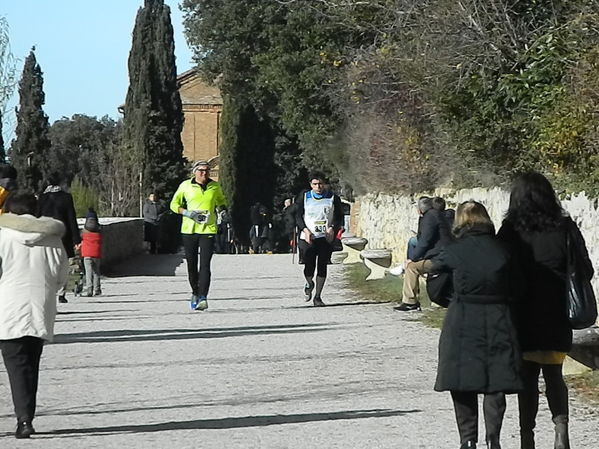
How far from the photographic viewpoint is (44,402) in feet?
31.7

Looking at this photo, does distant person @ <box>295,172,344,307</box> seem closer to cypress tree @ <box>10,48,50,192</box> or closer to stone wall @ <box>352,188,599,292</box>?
stone wall @ <box>352,188,599,292</box>

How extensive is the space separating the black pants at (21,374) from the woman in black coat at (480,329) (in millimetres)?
2744

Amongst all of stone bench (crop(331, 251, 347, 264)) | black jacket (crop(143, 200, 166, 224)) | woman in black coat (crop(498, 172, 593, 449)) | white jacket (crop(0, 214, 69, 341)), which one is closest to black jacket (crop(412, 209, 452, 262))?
white jacket (crop(0, 214, 69, 341))

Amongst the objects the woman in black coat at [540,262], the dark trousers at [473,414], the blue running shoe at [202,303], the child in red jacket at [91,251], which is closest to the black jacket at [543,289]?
the woman in black coat at [540,262]

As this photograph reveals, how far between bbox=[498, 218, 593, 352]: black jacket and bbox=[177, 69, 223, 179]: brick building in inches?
2450

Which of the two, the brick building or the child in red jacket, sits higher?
the brick building

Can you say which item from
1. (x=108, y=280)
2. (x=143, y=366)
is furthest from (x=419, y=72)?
(x=108, y=280)

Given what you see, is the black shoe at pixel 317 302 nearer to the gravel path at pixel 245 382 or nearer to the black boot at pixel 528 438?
the gravel path at pixel 245 382

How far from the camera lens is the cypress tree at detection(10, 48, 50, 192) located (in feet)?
173

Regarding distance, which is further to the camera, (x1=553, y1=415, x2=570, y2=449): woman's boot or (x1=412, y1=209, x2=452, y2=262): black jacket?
(x1=412, y1=209, x2=452, y2=262): black jacket

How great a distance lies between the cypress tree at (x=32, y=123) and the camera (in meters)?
52.8

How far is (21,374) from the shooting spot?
8094 millimetres

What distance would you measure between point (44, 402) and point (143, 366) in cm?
205

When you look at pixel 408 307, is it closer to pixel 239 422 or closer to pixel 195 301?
pixel 195 301
